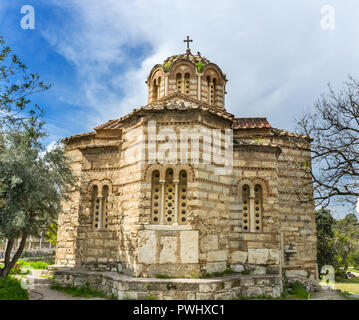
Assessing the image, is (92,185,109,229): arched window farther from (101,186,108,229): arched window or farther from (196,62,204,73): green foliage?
(196,62,204,73): green foliage

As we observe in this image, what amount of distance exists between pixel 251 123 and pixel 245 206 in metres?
4.79

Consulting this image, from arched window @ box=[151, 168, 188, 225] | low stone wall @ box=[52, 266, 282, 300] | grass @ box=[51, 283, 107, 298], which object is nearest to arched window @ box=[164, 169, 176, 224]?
arched window @ box=[151, 168, 188, 225]

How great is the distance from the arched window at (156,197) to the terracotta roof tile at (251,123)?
526 cm

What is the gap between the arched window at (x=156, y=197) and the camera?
32.1 feet

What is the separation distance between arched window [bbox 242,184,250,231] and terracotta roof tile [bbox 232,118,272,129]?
342cm

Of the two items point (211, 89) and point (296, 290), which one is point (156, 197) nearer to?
point (296, 290)

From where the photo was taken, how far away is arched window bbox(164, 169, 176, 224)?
31.9ft

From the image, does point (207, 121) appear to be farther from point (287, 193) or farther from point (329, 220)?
point (329, 220)

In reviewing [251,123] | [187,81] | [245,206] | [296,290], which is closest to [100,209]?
[245,206]

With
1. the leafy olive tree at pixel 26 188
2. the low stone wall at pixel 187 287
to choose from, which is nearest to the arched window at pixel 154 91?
the leafy olive tree at pixel 26 188

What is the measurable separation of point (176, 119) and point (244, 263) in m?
4.97

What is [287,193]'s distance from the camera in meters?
12.9

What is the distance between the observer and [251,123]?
575 inches

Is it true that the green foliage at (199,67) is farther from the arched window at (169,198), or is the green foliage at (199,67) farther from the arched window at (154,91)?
the arched window at (169,198)
